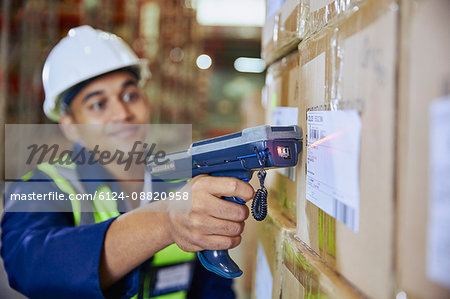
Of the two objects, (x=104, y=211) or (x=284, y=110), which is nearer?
(x=284, y=110)

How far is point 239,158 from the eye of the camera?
77 centimetres

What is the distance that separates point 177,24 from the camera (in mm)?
4598

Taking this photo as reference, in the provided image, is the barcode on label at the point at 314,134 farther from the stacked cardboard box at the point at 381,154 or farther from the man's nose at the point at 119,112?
the man's nose at the point at 119,112

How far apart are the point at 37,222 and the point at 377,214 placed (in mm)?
1048

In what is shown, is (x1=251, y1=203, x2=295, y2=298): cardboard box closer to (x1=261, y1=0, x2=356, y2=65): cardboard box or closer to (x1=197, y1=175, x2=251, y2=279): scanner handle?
(x1=197, y1=175, x2=251, y2=279): scanner handle

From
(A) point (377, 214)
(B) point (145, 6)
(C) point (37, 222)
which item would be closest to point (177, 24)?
(B) point (145, 6)

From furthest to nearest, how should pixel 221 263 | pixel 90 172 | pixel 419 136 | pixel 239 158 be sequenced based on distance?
pixel 90 172 < pixel 221 263 < pixel 239 158 < pixel 419 136

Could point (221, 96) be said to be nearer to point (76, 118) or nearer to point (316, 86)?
point (76, 118)

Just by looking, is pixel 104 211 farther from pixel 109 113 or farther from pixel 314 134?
pixel 314 134

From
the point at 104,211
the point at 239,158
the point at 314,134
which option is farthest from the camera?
the point at 104,211

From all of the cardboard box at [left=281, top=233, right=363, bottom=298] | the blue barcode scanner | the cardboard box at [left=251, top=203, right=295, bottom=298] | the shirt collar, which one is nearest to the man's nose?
the shirt collar

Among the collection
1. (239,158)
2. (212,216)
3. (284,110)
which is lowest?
(212,216)

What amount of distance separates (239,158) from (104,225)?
1.43 feet

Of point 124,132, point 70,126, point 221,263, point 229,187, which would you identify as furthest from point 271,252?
point 70,126
